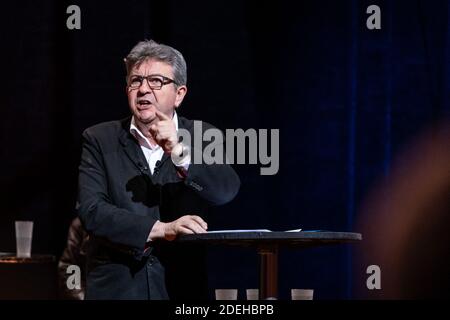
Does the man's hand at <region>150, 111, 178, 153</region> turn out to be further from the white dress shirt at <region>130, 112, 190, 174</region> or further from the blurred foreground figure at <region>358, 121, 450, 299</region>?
the blurred foreground figure at <region>358, 121, 450, 299</region>

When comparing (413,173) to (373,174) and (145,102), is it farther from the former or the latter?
(145,102)

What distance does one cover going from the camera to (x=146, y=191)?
8.21ft

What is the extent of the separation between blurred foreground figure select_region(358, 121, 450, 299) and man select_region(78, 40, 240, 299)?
5.35 feet

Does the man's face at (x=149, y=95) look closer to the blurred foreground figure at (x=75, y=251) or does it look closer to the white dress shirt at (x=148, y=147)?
the white dress shirt at (x=148, y=147)

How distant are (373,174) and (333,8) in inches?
31.2

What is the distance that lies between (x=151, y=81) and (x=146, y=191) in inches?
12.9

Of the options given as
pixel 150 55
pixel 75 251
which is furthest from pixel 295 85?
pixel 150 55

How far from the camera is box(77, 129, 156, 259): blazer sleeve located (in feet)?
7.66

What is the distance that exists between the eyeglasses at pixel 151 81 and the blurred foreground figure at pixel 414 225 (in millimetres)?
1719

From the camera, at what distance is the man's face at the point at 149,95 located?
100 inches

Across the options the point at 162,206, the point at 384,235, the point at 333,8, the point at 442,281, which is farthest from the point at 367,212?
the point at 162,206

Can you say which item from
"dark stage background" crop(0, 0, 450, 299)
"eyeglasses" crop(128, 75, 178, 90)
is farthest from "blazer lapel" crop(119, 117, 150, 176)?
"dark stage background" crop(0, 0, 450, 299)

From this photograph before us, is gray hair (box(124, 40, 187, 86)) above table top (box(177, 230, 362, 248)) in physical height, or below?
above

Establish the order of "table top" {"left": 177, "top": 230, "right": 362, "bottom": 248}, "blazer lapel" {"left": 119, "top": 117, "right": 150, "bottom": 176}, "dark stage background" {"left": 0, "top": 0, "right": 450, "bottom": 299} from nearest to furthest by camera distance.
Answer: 1. "table top" {"left": 177, "top": 230, "right": 362, "bottom": 248}
2. "blazer lapel" {"left": 119, "top": 117, "right": 150, "bottom": 176}
3. "dark stage background" {"left": 0, "top": 0, "right": 450, "bottom": 299}
